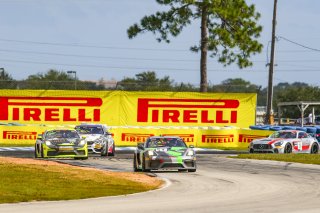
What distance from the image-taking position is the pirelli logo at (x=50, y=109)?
1784 inches

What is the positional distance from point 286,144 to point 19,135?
14.0m

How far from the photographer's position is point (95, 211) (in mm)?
14961

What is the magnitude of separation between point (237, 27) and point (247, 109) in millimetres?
6422

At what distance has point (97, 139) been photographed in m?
35.2

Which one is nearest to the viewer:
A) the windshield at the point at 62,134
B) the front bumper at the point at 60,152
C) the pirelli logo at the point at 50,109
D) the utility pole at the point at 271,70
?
the front bumper at the point at 60,152

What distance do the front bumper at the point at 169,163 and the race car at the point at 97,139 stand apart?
9072mm

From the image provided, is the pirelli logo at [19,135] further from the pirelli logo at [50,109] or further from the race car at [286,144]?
the race car at [286,144]

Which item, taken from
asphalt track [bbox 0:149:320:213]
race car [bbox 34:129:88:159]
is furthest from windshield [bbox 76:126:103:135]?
asphalt track [bbox 0:149:320:213]

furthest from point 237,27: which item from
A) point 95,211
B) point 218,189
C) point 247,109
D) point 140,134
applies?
point 95,211

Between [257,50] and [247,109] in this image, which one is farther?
[257,50]

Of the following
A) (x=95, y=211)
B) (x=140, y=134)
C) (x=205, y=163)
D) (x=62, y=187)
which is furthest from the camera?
(x=140, y=134)

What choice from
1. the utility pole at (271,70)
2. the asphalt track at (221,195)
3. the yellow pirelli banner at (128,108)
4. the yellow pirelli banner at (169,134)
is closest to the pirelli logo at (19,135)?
the yellow pirelli banner at (169,134)

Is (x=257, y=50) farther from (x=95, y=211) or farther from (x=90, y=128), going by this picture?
(x=95, y=211)

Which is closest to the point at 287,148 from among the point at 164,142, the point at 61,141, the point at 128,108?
the point at 128,108
